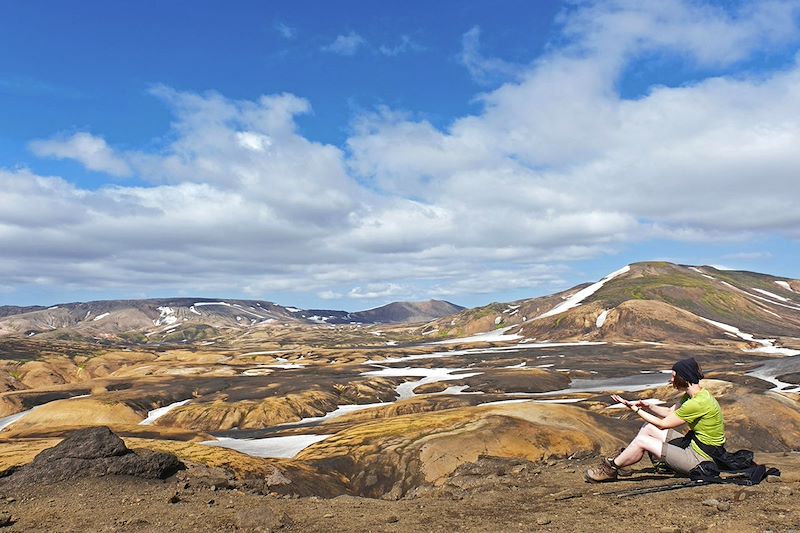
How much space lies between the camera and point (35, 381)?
13650 centimetres

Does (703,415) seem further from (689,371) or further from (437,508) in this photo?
(437,508)

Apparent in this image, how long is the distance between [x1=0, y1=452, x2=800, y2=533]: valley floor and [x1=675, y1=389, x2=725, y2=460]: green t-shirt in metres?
1.46

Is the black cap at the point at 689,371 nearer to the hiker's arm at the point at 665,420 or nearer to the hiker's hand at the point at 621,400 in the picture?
the hiker's arm at the point at 665,420

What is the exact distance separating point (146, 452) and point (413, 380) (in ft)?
372

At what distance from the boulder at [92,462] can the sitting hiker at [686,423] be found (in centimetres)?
1743

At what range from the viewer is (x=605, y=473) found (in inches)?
576

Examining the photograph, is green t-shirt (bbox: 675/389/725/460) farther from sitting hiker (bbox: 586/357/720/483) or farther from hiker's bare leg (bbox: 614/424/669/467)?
hiker's bare leg (bbox: 614/424/669/467)

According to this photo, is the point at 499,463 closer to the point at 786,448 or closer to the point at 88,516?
the point at 88,516

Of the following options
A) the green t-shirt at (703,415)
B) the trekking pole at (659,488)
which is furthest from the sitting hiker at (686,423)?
the trekking pole at (659,488)

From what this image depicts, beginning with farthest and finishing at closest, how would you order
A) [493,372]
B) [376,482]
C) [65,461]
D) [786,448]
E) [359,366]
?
[359,366], [493,372], [786,448], [376,482], [65,461]

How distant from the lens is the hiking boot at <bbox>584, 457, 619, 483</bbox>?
14370 millimetres

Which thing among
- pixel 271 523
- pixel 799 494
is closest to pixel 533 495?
pixel 799 494

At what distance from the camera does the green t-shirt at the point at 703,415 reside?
1237 centimetres

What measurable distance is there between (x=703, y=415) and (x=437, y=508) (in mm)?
7463
